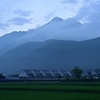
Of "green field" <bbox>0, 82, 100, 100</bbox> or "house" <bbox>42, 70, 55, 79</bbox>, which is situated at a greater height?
"house" <bbox>42, 70, 55, 79</bbox>

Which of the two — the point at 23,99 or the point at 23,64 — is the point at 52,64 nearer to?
the point at 23,64

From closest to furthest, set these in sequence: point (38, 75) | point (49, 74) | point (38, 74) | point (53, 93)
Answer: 1. point (53, 93)
2. point (38, 75)
3. point (38, 74)
4. point (49, 74)

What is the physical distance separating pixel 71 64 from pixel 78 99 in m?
175

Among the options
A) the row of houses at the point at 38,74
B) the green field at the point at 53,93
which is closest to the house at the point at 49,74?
the row of houses at the point at 38,74

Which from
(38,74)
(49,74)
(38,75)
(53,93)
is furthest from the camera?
(49,74)

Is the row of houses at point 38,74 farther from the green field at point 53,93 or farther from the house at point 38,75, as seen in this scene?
the green field at point 53,93

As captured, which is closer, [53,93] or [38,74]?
[53,93]

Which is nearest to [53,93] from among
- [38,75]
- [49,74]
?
[38,75]

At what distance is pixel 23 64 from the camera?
654 feet

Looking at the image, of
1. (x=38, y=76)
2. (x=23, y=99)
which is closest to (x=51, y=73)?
(x=38, y=76)

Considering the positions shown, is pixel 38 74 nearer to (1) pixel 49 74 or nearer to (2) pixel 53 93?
(1) pixel 49 74

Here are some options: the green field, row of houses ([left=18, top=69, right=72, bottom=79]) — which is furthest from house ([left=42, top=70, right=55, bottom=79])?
the green field

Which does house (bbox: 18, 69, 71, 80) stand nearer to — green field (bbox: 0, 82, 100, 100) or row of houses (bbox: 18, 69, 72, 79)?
row of houses (bbox: 18, 69, 72, 79)

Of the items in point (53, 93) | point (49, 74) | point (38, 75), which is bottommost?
point (53, 93)
